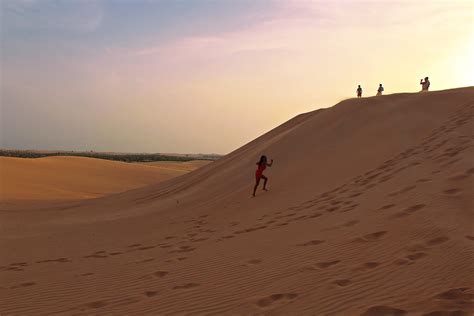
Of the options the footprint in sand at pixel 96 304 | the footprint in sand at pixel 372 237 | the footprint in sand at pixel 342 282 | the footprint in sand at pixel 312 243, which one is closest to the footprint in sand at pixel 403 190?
the footprint in sand at pixel 372 237

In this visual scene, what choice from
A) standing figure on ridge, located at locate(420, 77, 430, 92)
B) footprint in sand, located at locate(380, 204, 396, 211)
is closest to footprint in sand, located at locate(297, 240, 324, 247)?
footprint in sand, located at locate(380, 204, 396, 211)

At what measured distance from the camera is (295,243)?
5.76 metres

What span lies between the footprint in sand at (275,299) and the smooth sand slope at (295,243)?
2 cm

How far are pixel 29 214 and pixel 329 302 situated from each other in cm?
1300

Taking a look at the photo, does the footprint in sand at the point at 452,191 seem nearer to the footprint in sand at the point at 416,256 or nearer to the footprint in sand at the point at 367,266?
the footprint in sand at the point at 416,256

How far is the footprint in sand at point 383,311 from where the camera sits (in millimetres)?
3380

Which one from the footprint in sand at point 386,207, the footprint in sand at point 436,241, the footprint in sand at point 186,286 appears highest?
the footprint in sand at point 386,207

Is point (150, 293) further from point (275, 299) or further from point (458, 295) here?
point (458, 295)

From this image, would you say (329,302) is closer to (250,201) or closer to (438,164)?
(438,164)

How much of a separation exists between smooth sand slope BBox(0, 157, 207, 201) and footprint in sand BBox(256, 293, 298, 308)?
16.8m

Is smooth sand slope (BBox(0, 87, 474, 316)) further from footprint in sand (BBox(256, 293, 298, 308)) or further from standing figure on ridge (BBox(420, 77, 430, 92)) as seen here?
standing figure on ridge (BBox(420, 77, 430, 92))

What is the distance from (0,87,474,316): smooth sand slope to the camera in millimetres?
3992

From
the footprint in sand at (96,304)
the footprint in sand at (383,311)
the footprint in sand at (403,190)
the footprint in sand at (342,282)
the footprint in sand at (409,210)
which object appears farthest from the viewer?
the footprint in sand at (403,190)

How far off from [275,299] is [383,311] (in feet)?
3.32
